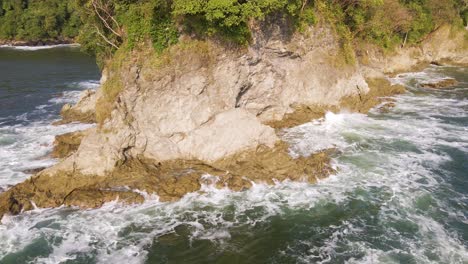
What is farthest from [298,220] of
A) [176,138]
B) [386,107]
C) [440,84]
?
[440,84]

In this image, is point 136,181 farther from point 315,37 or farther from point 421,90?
point 421,90

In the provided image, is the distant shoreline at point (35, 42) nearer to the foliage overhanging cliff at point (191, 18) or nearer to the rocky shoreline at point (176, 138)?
the foliage overhanging cliff at point (191, 18)

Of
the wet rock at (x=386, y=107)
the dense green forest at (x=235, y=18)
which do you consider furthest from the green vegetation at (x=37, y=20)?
the wet rock at (x=386, y=107)

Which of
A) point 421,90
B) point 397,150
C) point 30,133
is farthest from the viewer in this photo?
point 421,90

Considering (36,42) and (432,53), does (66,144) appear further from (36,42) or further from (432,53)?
(36,42)

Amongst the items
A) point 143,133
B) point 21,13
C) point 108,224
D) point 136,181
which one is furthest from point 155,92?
point 21,13

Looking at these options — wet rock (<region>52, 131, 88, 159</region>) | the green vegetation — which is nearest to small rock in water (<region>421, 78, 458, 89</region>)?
wet rock (<region>52, 131, 88, 159</region>)
